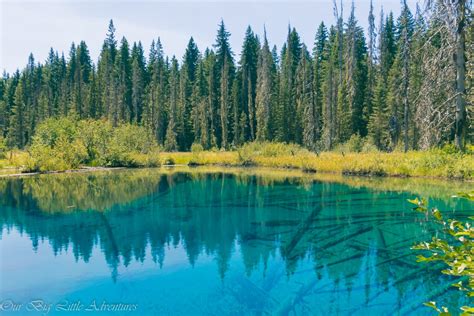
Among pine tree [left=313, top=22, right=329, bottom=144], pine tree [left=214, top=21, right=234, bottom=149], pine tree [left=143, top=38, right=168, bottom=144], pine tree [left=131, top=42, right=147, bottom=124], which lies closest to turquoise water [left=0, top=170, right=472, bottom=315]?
pine tree [left=313, top=22, right=329, bottom=144]

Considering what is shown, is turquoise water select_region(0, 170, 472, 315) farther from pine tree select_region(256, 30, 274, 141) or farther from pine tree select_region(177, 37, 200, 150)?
pine tree select_region(177, 37, 200, 150)

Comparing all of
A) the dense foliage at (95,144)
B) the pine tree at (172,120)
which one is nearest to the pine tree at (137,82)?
the pine tree at (172,120)

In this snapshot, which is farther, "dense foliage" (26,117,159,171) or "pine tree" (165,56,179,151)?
"pine tree" (165,56,179,151)

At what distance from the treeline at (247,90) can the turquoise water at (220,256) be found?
20.5m

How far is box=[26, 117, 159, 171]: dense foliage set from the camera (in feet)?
108

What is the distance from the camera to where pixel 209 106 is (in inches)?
2135

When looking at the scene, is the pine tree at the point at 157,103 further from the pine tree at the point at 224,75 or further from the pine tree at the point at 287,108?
the pine tree at the point at 287,108

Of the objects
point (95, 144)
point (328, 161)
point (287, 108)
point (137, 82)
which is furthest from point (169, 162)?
point (137, 82)

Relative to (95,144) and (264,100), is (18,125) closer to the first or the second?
(95,144)

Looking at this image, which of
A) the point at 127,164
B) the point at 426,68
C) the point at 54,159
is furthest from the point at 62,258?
the point at 127,164

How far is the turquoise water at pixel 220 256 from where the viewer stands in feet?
21.8

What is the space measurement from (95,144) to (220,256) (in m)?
29.9

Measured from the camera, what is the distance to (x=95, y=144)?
36188 mm

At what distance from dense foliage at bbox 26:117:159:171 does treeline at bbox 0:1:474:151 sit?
260 inches
